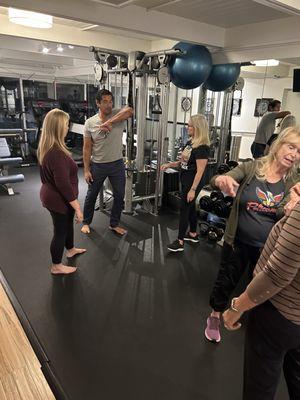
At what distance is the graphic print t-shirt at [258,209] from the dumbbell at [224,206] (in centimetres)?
160

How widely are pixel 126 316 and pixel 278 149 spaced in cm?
155

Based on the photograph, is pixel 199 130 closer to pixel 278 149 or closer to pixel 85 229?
pixel 278 149

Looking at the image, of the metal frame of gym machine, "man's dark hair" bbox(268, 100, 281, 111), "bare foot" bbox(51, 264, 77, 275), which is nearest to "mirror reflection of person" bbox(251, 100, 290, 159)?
"man's dark hair" bbox(268, 100, 281, 111)

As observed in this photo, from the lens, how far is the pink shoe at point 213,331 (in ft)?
6.65

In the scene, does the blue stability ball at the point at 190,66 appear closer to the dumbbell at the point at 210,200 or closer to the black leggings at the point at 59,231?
the dumbbell at the point at 210,200

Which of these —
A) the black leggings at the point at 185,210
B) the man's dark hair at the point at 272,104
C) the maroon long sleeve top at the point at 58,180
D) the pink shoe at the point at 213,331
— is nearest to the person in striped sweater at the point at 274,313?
the pink shoe at the point at 213,331

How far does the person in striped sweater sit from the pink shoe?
2.73 feet

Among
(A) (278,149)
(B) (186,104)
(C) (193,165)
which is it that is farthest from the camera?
(B) (186,104)

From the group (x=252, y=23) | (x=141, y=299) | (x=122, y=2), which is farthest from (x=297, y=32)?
(x=141, y=299)

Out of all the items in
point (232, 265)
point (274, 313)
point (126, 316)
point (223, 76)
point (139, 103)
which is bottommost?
point (126, 316)

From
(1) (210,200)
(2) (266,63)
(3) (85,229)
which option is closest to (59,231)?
(3) (85,229)

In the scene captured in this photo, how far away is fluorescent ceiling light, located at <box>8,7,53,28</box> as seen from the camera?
2891mm

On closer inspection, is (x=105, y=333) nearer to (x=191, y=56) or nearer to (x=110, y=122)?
(x=110, y=122)

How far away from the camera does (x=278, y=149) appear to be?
1525mm
